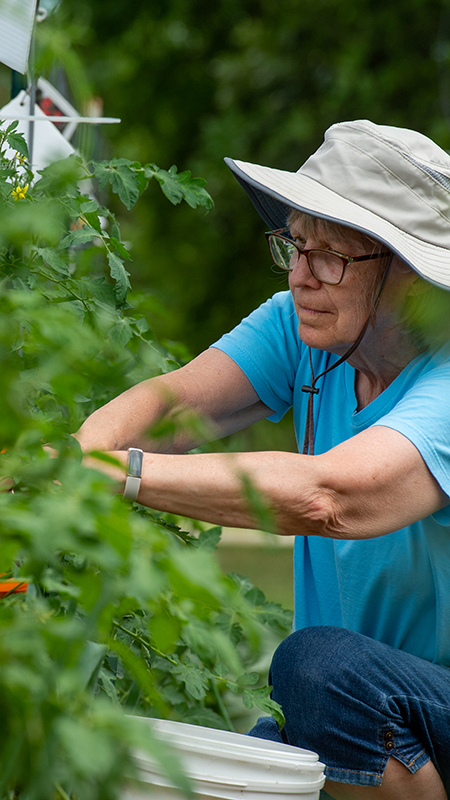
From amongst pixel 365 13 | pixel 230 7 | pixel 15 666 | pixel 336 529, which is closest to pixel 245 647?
pixel 336 529

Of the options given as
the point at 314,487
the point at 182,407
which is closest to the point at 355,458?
the point at 314,487

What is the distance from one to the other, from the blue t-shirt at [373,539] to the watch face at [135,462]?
1.39 ft

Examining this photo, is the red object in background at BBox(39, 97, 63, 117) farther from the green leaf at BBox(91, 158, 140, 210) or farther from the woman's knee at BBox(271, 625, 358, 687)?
the woman's knee at BBox(271, 625, 358, 687)

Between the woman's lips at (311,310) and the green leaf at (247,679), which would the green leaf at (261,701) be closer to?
the green leaf at (247,679)

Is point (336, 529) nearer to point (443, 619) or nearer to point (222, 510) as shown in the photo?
point (222, 510)

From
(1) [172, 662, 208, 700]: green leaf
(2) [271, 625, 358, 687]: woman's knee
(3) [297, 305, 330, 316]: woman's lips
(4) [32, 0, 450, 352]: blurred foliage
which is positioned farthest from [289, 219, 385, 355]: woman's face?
(4) [32, 0, 450, 352]: blurred foliage

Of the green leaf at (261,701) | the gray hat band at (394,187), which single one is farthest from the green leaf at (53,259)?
the green leaf at (261,701)

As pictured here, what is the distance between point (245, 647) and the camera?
88.3 inches

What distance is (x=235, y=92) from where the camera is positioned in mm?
8781

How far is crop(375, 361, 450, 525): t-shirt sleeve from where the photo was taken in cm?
143

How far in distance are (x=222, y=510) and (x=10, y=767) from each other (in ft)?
2.39

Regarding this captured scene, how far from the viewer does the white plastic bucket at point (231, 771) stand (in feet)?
3.77

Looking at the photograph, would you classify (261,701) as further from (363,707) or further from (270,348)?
(270,348)

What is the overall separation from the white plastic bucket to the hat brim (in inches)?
31.9
